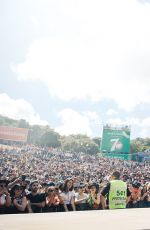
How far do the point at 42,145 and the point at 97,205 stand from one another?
269 centimetres

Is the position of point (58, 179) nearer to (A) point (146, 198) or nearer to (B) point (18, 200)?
(B) point (18, 200)

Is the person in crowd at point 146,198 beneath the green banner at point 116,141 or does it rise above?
beneath

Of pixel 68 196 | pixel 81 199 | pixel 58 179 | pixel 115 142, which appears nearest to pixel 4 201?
pixel 68 196

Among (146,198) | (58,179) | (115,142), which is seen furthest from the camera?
(115,142)

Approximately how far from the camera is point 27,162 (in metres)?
10.5

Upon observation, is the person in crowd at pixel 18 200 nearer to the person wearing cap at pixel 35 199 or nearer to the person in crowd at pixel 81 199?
the person wearing cap at pixel 35 199

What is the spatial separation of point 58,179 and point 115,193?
68.9 inches

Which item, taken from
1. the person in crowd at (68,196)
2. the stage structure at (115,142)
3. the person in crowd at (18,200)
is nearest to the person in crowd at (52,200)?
the person in crowd at (68,196)

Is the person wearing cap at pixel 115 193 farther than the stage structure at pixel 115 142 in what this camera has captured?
No

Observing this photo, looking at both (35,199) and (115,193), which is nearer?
(35,199)

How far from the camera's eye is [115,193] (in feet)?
32.1

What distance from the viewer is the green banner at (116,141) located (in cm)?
1276

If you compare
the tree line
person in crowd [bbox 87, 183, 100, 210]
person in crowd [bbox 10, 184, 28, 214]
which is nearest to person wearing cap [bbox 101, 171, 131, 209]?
person in crowd [bbox 87, 183, 100, 210]

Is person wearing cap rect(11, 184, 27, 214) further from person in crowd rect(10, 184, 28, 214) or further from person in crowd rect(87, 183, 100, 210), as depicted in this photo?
person in crowd rect(87, 183, 100, 210)
